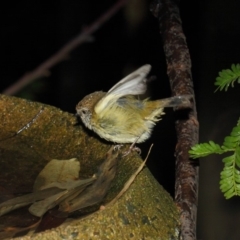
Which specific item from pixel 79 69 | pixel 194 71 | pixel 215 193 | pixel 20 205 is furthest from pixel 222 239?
pixel 20 205

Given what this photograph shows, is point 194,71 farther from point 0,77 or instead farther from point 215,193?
point 0,77

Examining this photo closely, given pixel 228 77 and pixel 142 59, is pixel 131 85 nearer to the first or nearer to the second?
pixel 228 77

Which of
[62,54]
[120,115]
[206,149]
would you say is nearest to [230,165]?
[206,149]

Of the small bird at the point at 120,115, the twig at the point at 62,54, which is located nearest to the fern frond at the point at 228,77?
the small bird at the point at 120,115

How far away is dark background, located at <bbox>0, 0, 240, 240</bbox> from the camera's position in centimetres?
555

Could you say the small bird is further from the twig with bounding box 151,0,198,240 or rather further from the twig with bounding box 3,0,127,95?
the twig with bounding box 3,0,127,95

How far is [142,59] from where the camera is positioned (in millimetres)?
6684

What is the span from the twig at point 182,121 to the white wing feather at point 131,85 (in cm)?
28

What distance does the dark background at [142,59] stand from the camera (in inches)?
218

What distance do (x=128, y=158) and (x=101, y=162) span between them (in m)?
0.17

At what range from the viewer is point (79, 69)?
6.86 metres

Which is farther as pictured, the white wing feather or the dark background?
the dark background

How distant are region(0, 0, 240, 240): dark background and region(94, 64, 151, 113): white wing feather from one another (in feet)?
4.82

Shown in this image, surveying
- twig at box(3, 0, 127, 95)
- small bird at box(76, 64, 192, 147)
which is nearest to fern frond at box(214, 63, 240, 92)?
small bird at box(76, 64, 192, 147)
